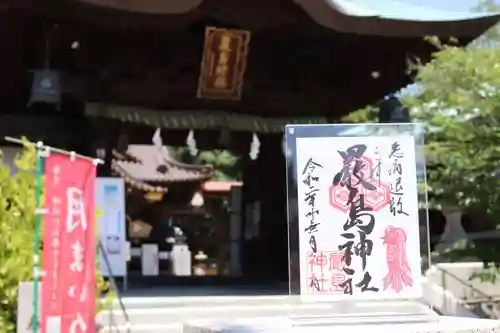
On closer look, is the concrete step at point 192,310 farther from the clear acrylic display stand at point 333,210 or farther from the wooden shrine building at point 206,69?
the wooden shrine building at point 206,69

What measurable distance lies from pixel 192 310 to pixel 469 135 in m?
4.08

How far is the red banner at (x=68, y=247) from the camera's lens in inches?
157

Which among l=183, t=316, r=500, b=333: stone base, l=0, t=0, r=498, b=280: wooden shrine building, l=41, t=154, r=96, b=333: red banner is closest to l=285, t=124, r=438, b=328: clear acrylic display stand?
l=183, t=316, r=500, b=333: stone base

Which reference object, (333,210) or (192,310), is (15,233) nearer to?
(333,210)

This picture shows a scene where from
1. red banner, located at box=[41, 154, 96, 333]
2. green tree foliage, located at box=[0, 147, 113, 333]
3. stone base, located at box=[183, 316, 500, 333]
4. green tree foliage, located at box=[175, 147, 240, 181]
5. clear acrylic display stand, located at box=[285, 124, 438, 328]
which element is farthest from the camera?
green tree foliage, located at box=[175, 147, 240, 181]

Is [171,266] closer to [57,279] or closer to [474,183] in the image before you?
[474,183]

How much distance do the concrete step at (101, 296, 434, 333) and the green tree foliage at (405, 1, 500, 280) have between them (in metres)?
2.11

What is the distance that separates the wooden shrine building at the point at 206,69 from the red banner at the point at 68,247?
12.9 ft

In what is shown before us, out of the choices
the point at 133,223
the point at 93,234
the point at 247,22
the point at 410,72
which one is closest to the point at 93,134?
the point at 247,22

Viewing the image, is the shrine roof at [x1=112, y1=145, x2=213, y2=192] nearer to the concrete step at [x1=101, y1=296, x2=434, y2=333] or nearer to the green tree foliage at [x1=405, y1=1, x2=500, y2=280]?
the green tree foliage at [x1=405, y1=1, x2=500, y2=280]

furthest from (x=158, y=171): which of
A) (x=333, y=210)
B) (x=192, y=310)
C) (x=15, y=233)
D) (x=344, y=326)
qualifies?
(x=344, y=326)

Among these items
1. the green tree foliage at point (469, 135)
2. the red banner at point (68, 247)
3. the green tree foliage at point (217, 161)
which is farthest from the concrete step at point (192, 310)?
the green tree foliage at point (217, 161)

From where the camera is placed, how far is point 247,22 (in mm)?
8852

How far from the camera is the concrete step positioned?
712 cm
